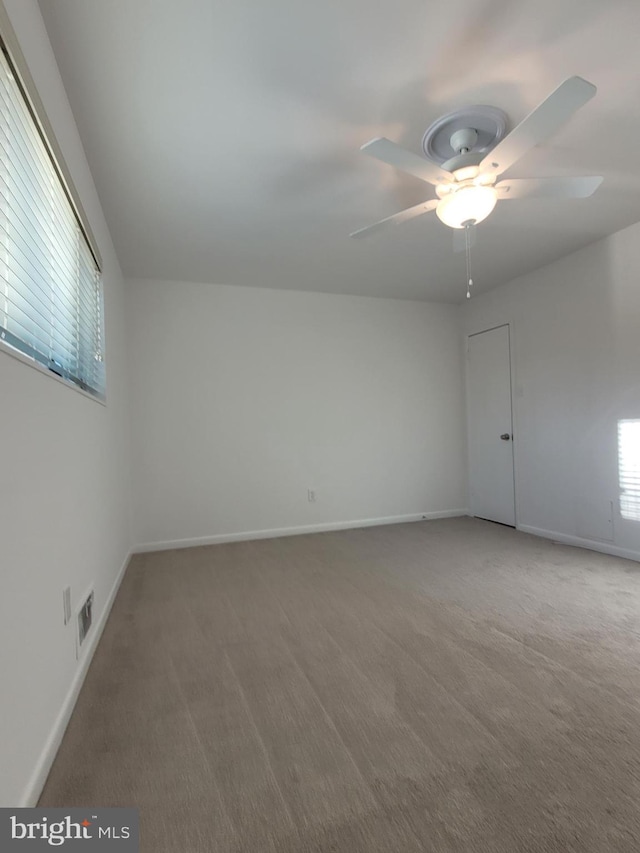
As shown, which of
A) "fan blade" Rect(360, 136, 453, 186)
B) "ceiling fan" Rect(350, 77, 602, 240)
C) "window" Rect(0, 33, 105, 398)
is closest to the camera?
"window" Rect(0, 33, 105, 398)

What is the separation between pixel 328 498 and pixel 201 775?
3.26 metres

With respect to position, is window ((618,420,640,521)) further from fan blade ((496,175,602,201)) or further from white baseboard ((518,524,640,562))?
fan blade ((496,175,602,201))

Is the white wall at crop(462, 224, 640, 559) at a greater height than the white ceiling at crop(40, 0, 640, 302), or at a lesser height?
lesser

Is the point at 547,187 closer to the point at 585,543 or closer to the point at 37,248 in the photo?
the point at 37,248

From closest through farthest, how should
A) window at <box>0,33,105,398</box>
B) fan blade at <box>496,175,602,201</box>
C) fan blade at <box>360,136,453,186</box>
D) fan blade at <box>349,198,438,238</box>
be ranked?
window at <box>0,33,105,398</box>, fan blade at <box>360,136,453,186</box>, fan blade at <box>496,175,602,201</box>, fan blade at <box>349,198,438,238</box>

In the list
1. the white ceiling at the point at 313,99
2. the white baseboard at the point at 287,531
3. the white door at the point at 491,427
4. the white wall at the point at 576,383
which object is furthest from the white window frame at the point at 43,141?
the white door at the point at 491,427

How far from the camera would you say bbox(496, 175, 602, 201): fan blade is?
1884mm

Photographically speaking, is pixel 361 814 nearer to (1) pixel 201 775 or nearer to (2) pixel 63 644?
(1) pixel 201 775

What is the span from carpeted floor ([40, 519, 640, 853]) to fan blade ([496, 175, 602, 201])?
6.88 feet

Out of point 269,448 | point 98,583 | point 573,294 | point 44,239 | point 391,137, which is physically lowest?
point 98,583

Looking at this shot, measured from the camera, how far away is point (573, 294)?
3666 millimetres

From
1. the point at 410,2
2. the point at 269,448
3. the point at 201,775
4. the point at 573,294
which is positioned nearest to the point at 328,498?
the point at 269,448

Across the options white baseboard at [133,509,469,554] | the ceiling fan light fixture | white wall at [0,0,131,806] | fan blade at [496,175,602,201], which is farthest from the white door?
white wall at [0,0,131,806]

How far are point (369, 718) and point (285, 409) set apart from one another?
3.13m
